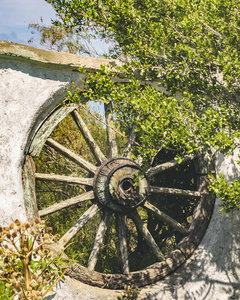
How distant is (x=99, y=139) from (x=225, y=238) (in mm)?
3491

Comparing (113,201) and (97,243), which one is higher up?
(113,201)

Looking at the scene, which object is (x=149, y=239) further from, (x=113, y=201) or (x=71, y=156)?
(x=71, y=156)

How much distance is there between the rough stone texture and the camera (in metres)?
3.31

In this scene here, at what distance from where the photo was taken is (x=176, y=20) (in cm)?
419

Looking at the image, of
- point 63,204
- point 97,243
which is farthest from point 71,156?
point 97,243

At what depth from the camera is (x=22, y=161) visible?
11.2 feet

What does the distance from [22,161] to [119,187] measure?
44.2 inches

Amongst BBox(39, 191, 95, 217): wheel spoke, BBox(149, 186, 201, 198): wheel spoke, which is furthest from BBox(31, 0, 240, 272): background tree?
BBox(39, 191, 95, 217): wheel spoke

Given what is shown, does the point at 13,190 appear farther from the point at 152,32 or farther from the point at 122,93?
the point at 152,32

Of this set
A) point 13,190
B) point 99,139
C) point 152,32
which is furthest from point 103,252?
point 152,32

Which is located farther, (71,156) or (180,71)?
(71,156)

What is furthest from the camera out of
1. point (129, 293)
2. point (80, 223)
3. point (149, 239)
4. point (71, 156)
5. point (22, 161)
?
point (149, 239)

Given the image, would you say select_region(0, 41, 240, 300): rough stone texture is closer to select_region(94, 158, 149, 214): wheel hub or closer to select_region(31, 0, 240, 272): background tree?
select_region(31, 0, 240, 272): background tree

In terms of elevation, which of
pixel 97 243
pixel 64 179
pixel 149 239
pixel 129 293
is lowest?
pixel 129 293
